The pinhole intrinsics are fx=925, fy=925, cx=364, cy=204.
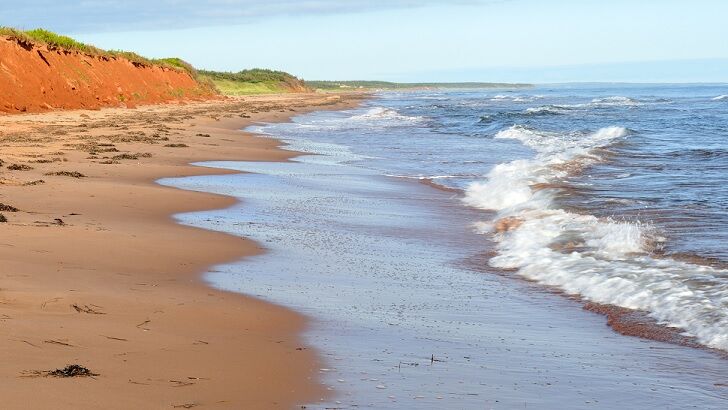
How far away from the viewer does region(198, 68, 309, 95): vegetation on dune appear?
8712 cm

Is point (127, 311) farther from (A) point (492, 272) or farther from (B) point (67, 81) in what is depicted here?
(B) point (67, 81)

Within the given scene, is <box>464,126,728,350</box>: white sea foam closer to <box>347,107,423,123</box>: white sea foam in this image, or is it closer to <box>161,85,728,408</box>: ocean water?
<box>161,85,728,408</box>: ocean water

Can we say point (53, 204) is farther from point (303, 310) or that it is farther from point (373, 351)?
point (373, 351)

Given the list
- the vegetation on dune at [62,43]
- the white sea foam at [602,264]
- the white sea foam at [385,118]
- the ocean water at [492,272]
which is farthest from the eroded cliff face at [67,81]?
the white sea foam at [602,264]

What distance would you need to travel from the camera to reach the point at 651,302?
23.9ft

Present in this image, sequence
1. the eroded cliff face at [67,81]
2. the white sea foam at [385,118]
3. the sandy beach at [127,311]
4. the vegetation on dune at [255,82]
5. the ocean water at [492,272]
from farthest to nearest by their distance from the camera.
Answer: the vegetation on dune at [255,82] < the white sea foam at [385,118] < the eroded cliff face at [67,81] < the ocean water at [492,272] < the sandy beach at [127,311]

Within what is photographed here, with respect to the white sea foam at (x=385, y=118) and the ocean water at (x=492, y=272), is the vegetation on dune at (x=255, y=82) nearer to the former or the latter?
the white sea foam at (x=385, y=118)

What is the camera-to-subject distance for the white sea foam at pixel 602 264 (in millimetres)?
6941

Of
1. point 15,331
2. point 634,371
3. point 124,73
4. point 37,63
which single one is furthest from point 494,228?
point 124,73

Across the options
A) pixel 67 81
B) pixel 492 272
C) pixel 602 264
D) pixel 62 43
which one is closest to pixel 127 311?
pixel 492 272

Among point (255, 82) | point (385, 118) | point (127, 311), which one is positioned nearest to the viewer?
point (127, 311)

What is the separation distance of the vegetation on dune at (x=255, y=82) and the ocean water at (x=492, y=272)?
6462 cm

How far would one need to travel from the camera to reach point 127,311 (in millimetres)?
6062

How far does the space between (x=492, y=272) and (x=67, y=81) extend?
31251 mm
